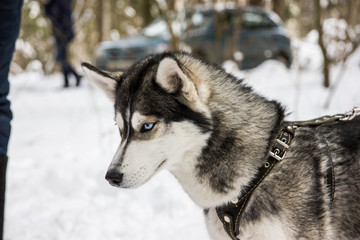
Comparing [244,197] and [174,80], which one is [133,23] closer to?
[174,80]

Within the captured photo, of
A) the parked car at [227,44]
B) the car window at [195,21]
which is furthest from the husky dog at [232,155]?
the parked car at [227,44]

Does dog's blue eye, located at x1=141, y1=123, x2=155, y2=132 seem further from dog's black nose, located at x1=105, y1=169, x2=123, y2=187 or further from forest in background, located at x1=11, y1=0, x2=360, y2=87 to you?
forest in background, located at x1=11, y1=0, x2=360, y2=87

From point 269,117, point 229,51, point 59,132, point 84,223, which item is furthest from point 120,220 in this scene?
point 229,51

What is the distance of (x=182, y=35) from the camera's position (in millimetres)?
5203

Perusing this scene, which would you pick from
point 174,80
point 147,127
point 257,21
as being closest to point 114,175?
point 147,127

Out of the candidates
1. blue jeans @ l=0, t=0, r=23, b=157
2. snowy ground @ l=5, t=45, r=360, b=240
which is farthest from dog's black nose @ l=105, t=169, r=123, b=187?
snowy ground @ l=5, t=45, r=360, b=240

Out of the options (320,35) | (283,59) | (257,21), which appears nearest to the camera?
(320,35)

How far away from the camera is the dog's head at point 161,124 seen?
1.56 m

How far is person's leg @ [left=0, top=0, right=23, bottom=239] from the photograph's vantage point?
1826mm

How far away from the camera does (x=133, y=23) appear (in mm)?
20062

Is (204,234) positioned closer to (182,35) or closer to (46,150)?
(46,150)

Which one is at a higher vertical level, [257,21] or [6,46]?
[6,46]

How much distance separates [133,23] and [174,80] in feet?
64.0

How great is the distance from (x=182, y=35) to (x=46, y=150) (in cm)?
265
